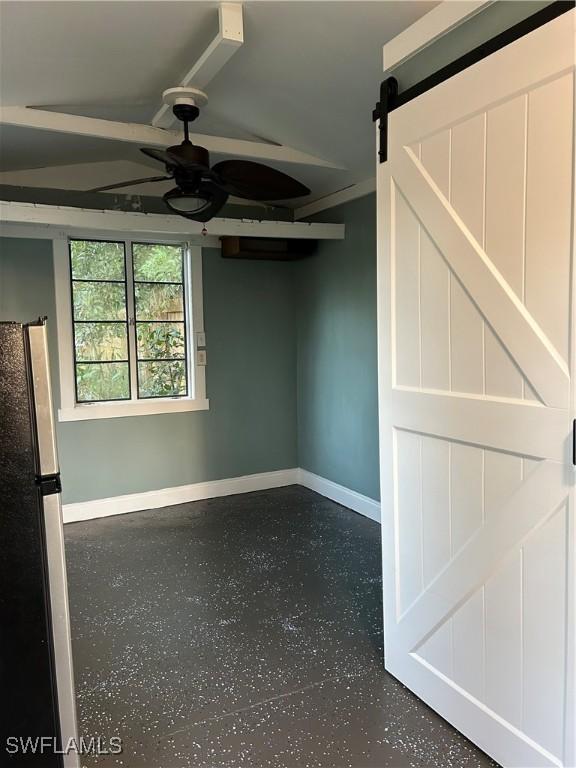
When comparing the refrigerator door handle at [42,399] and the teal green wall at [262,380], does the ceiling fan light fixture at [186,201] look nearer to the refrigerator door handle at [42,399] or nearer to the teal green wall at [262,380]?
the refrigerator door handle at [42,399]

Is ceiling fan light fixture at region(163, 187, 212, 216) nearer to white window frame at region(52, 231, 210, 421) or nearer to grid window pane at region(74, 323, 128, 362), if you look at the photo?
white window frame at region(52, 231, 210, 421)

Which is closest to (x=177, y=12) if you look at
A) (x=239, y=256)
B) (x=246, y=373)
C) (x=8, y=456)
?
(x=8, y=456)

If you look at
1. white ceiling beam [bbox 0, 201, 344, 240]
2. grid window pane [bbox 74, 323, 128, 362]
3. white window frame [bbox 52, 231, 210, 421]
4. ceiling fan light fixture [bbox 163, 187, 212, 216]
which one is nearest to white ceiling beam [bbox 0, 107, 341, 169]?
white ceiling beam [bbox 0, 201, 344, 240]

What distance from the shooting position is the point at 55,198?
397 centimetres

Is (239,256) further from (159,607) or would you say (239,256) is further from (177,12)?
(159,607)

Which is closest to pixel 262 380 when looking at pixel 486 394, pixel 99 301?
pixel 99 301

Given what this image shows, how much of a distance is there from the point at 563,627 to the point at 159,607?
2.01 m

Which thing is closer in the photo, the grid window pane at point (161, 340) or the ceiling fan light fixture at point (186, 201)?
the ceiling fan light fixture at point (186, 201)

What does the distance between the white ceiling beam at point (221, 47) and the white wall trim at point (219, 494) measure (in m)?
2.92

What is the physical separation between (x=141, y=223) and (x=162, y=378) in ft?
4.72

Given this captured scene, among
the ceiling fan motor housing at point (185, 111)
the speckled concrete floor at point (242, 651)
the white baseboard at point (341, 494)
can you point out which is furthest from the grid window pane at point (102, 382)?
the ceiling fan motor housing at point (185, 111)

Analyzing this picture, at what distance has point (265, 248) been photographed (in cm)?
443

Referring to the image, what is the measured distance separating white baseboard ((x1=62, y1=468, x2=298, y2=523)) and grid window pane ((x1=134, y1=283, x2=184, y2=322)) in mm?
1427

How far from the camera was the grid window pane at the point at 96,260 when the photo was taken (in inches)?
162
